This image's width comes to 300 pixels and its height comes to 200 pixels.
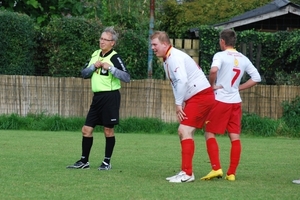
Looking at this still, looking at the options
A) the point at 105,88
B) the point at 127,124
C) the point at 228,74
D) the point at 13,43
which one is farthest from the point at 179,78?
the point at 13,43

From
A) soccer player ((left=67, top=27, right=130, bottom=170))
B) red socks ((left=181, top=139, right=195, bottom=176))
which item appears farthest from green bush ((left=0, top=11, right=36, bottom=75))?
red socks ((left=181, top=139, right=195, bottom=176))

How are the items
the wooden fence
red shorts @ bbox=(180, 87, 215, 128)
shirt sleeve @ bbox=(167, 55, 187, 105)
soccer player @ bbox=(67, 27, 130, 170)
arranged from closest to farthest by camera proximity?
shirt sleeve @ bbox=(167, 55, 187, 105) < red shorts @ bbox=(180, 87, 215, 128) < soccer player @ bbox=(67, 27, 130, 170) < the wooden fence

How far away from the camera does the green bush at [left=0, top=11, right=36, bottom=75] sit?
22344mm

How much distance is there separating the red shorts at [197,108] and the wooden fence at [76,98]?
11.2 meters

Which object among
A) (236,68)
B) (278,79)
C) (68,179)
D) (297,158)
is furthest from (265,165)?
(278,79)

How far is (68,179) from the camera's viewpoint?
31.7 ft

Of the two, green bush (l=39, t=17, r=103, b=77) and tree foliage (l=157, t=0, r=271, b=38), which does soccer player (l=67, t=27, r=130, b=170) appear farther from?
tree foliage (l=157, t=0, r=271, b=38)

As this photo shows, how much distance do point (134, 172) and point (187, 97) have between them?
1415mm

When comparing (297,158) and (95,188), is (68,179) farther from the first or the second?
(297,158)

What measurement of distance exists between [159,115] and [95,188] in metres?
12.3

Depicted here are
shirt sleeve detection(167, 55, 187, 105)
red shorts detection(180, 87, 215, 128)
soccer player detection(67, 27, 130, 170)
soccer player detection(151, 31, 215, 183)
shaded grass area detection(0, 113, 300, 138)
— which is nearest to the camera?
shirt sleeve detection(167, 55, 187, 105)

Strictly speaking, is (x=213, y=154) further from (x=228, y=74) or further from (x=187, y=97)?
(x=228, y=74)

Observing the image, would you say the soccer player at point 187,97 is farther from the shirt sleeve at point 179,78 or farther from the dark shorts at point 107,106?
the dark shorts at point 107,106

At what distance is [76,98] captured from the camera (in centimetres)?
2139
